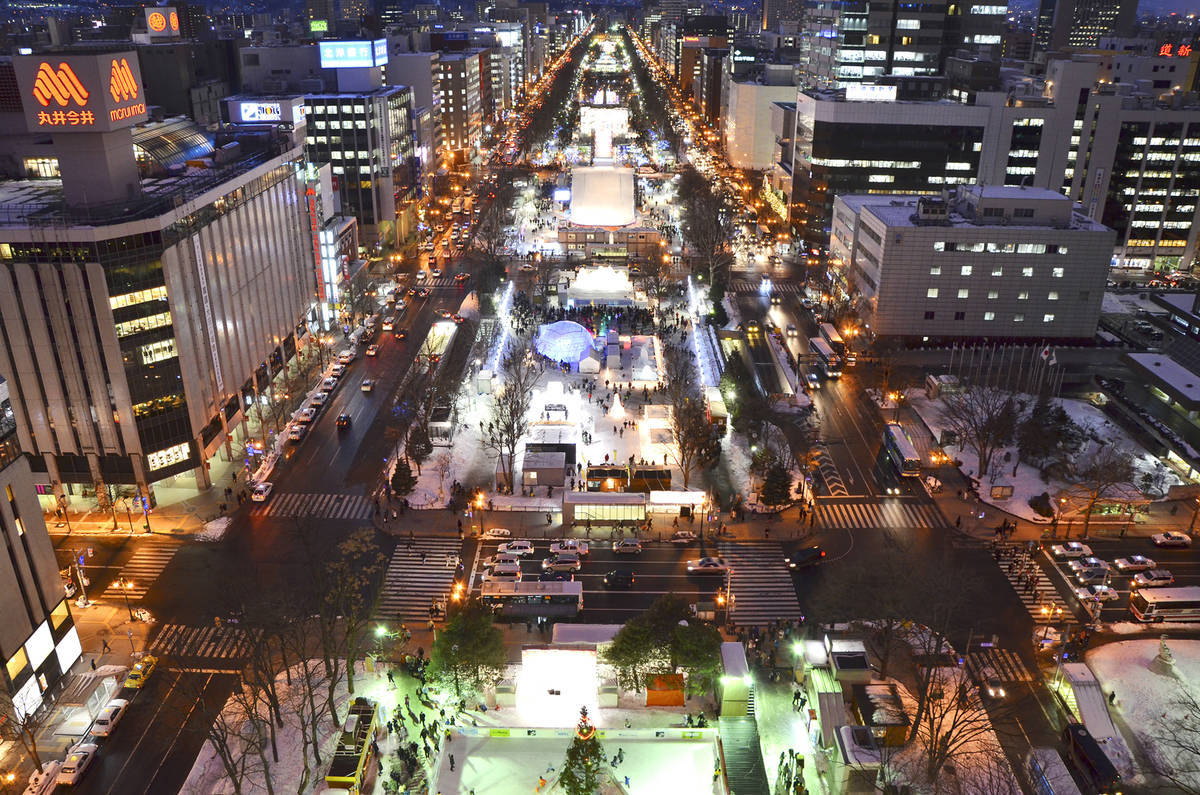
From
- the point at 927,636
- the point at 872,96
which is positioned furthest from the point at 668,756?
the point at 872,96

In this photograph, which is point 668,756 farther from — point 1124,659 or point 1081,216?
point 1081,216

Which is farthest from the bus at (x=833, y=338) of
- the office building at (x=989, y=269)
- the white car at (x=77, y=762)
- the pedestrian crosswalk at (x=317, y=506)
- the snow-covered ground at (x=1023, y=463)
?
the white car at (x=77, y=762)

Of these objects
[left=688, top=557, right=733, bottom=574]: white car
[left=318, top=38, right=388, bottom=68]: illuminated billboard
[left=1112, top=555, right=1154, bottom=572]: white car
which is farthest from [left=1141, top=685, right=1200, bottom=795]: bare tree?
[left=318, top=38, right=388, bottom=68]: illuminated billboard

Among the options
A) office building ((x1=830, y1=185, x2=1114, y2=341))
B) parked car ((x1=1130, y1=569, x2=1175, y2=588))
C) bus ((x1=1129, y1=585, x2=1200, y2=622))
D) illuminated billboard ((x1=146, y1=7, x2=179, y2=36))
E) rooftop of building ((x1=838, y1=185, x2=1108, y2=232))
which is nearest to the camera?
bus ((x1=1129, y1=585, x2=1200, y2=622))

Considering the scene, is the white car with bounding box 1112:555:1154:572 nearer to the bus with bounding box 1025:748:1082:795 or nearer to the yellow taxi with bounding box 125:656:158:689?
the bus with bounding box 1025:748:1082:795

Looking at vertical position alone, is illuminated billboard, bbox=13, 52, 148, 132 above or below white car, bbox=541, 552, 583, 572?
above

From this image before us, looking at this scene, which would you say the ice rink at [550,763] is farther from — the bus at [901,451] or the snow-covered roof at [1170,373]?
the snow-covered roof at [1170,373]

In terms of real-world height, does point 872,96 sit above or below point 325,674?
above
